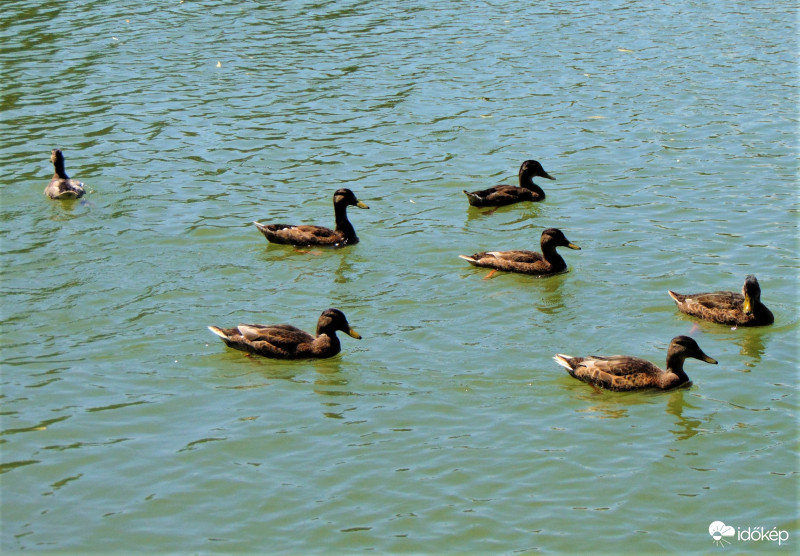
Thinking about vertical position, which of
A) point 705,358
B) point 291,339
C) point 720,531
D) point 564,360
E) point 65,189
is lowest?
point 720,531

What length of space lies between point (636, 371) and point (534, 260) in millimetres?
4205

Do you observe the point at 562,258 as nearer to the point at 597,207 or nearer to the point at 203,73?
the point at 597,207

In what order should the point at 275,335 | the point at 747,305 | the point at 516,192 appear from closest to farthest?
the point at 275,335 < the point at 747,305 < the point at 516,192

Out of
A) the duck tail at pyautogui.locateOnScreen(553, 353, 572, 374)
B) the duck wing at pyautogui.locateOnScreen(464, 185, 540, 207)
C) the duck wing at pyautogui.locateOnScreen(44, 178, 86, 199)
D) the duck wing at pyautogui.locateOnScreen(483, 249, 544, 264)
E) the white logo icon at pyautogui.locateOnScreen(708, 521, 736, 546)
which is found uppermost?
the duck wing at pyautogui.locateOnScreen(44, 178, 86, 199)

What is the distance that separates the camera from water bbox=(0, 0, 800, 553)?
10.2m

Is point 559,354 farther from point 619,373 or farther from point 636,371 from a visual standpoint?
point 636,371

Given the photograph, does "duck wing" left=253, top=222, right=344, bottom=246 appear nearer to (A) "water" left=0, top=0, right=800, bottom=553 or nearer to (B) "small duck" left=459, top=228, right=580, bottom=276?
(A) "water" left=0, top=0, right=800, bottom=553

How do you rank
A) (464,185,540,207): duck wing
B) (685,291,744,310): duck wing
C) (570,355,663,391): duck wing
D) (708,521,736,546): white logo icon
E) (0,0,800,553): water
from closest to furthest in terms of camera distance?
(708,521,736,546): white logo icon, (0,0,800,553): water, (570,355,663,391): duck wing, (685,291,744,310): duck wing, (464,185,540,207): duck wing

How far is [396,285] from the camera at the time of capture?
627 inches

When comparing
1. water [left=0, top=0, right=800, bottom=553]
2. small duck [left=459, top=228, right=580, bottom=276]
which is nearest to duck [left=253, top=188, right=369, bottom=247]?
water [left=0, top=0, right=800, bottom=553]

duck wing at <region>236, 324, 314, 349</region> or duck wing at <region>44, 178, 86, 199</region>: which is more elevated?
duck wing at <region>44, 178, 86, 199</region>

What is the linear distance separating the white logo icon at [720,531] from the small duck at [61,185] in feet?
44.0

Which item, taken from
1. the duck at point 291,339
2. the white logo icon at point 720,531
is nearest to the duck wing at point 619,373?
the white logo icon at point 720,531

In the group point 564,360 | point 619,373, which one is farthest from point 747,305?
point 564,360
